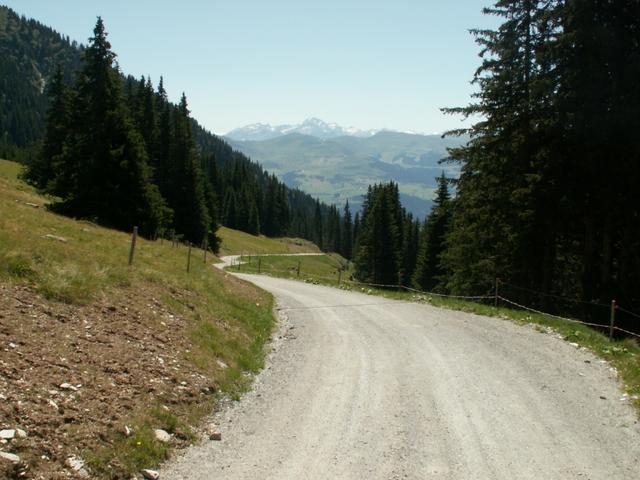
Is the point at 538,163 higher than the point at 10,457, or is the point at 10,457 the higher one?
the point at 538,163

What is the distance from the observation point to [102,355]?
8.94 metres

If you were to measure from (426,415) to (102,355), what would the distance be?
6290mm

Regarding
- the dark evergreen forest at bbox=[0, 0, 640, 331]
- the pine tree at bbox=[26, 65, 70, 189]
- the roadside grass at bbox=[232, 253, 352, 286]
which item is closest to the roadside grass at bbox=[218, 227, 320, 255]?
the roadside grass at bbox=[232, 253, 352, 286]

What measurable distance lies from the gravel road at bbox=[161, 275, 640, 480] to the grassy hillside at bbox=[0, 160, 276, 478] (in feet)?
2.67

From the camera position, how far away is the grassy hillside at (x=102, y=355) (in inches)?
256

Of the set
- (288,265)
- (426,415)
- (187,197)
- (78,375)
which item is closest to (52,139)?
(187,197)

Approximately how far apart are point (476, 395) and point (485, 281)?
60.5 feet

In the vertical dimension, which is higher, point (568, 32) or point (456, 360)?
point (568, 32)

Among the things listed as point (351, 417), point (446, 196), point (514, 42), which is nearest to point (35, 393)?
point (351, 417)

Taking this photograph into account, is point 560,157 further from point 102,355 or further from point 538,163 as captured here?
point 102,355

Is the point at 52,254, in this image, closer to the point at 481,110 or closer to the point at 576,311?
the point at 481,110

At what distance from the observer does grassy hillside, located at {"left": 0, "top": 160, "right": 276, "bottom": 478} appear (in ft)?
21.3

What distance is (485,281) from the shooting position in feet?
90.8

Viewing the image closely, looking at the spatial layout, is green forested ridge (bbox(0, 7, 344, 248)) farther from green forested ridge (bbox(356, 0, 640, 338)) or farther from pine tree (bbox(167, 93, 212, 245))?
green forested ridge (bbox(356, 0, 640, 338))
